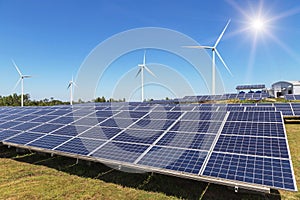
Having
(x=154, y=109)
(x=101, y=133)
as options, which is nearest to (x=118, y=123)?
(x=101, y=133)

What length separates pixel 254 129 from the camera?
26.4ft

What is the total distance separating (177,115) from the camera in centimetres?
1113

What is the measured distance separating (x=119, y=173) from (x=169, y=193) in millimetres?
2791

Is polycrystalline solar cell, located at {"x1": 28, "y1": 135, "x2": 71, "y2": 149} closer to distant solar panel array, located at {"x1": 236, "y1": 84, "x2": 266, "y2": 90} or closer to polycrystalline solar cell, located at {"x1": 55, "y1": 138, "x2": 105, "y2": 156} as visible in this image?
polycrystalline solar cell, located at {"x1": 55, "y1": 138, "x2": 105, "y2": 156}

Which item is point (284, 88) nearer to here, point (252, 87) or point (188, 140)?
point (252, 87)

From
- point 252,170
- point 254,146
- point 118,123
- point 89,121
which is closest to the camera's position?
point 252,170

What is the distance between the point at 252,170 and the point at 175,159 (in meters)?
2.28

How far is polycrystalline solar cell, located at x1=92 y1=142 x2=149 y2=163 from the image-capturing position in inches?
275

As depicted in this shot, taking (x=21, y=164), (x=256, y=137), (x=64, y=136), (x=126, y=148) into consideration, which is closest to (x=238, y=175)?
(x=256, y=137)

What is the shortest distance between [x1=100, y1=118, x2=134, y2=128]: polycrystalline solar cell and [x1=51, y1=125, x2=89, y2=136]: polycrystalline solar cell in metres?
1.13

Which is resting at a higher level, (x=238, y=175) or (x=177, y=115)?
(x=177, y=115)

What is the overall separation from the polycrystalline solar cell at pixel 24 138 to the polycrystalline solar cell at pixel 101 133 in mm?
2954

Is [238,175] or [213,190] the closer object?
[238,175]

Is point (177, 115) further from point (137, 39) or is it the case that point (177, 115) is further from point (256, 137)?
point (137, 39)
